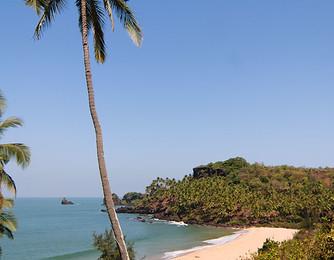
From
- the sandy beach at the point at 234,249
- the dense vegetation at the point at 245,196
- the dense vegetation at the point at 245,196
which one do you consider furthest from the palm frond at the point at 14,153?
the dense vegetation at the point at 245,196

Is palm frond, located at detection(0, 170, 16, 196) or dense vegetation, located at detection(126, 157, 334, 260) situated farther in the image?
dense vegetation, located at detection(126, 157, 334, 260)

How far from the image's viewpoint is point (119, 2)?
1304cm

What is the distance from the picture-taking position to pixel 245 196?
8450 cm

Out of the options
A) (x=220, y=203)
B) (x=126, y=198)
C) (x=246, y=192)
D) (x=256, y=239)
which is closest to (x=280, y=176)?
(x=246, y=192)

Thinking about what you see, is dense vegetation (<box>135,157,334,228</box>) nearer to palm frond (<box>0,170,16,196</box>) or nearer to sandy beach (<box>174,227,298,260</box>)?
sandy beach (<box>174,227,298,260</box>)

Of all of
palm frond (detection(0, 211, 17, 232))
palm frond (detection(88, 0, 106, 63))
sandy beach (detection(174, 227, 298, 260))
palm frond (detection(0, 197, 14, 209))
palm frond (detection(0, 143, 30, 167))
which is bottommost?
sandy beach (detection(174, 227, 298, 260))

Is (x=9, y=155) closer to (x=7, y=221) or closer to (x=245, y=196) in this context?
(x=7, y=221)

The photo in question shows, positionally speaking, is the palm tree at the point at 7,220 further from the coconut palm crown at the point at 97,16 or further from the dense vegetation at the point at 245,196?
the dense vegetation at the point at 245,196

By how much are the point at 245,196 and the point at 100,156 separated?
249 feet

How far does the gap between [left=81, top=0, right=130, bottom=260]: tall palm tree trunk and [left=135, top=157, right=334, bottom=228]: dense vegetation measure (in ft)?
171

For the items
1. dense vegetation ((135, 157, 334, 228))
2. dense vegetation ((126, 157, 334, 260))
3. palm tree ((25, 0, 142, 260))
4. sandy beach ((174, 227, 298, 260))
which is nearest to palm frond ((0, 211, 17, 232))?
palm tree ((25, 0, 142, 260))

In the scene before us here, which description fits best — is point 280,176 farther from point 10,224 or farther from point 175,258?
point 10,224

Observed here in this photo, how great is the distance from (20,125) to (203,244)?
43.8 metres

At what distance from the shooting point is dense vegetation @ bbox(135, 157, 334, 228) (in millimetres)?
74750
